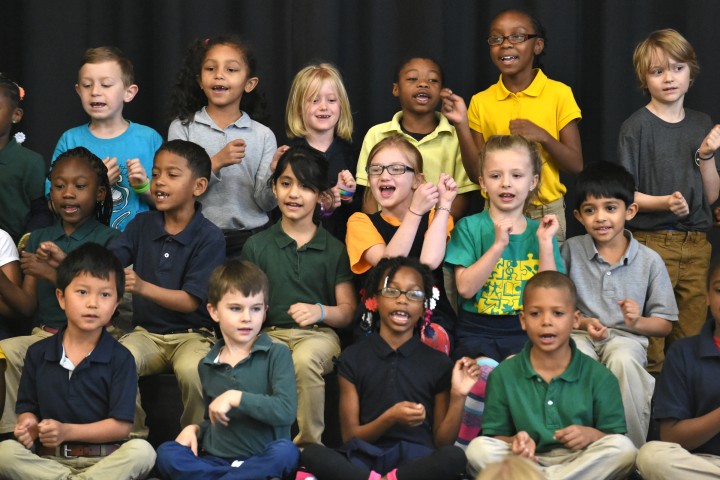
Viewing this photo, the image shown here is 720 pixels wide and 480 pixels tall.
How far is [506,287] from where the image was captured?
4.23 m

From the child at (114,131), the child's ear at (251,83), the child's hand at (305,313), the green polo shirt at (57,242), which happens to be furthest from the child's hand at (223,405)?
the child's ear at (251,83)

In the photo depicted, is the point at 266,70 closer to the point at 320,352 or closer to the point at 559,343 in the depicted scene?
the point at 320,352

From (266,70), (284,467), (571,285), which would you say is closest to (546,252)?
(571,285)

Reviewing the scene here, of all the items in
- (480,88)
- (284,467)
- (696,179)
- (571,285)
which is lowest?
(284,467)

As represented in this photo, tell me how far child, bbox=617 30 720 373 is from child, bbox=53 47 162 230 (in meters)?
2.03

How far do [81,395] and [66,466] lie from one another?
0.23 metres

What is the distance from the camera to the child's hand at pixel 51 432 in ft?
11.9

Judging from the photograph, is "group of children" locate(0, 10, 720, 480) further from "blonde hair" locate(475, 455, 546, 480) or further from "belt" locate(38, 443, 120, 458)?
"blonde hair" locate(475, 455, 546, 480)

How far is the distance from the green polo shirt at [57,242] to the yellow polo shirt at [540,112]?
1.66 metres

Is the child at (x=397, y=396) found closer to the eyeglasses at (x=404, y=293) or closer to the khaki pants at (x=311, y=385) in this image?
the eyeglasses at (x=404, y=293)

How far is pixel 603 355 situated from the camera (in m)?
4.08

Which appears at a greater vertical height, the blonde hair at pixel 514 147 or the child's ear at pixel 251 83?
the child's ear at pixel 251 83

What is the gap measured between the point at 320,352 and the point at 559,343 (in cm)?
87

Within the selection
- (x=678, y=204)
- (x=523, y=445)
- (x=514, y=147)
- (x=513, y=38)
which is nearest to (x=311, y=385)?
(x=523, y=445)
